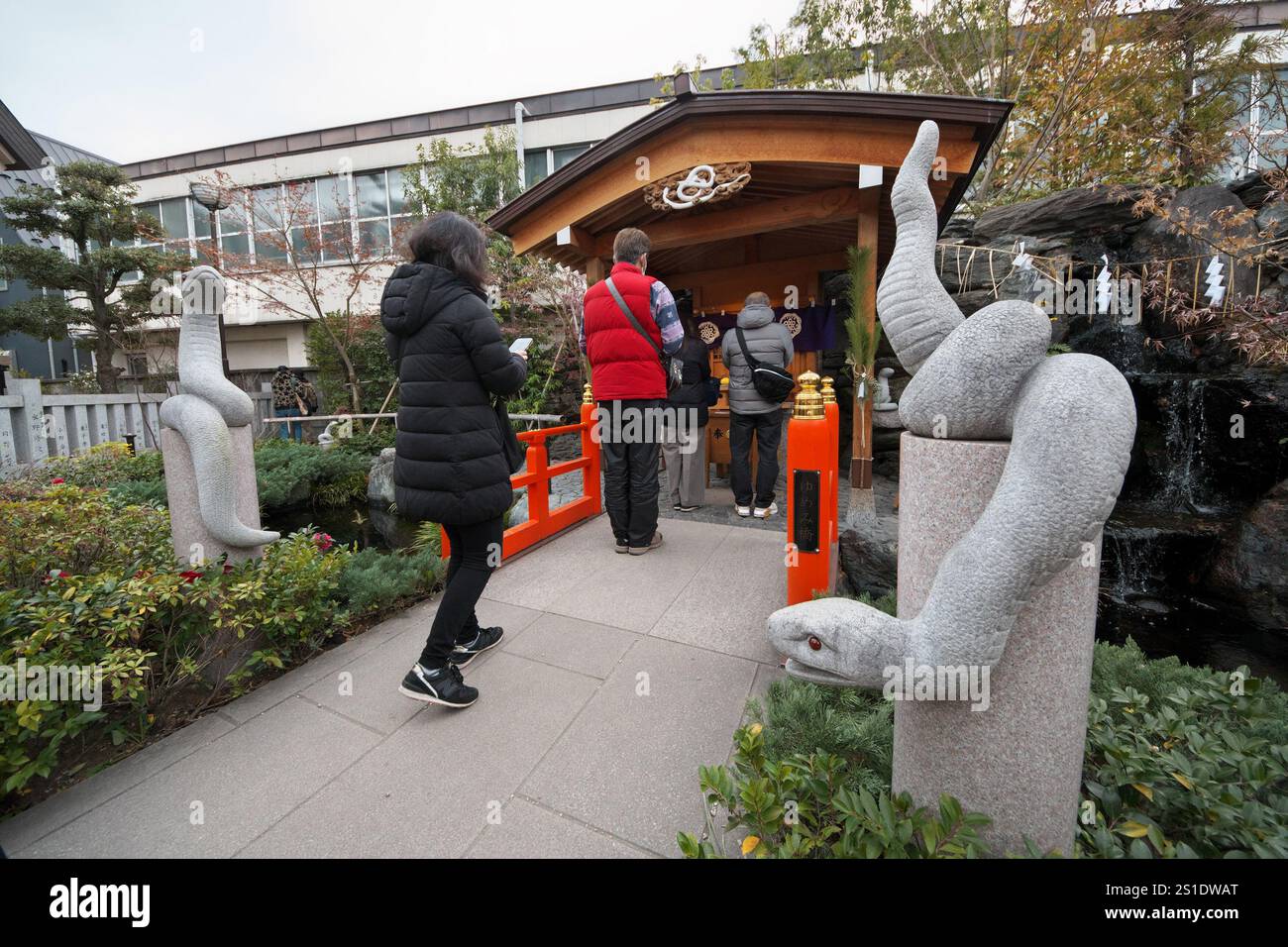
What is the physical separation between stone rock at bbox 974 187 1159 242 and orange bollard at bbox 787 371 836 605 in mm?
9240

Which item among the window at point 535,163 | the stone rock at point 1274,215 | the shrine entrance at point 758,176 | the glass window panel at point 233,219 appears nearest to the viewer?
the shrine entrance at point 758,176

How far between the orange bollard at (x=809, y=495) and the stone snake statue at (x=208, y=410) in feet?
9.67

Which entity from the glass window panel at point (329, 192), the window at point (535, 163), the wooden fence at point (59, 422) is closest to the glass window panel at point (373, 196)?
the glass window panel at point (329, 192)

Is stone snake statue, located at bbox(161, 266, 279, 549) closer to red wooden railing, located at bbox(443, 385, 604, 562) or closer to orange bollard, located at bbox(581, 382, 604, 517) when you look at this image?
red wooden railing, located at bbox(443, 385, 604, 562)

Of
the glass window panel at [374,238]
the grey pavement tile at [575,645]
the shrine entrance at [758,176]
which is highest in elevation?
the glass window panel at [374,238]

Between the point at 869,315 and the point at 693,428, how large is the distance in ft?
6.60

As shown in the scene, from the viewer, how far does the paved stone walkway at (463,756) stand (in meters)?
1.83

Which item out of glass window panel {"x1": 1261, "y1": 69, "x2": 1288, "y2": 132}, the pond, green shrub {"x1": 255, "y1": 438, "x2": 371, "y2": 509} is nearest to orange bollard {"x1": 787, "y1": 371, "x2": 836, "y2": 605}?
the pond

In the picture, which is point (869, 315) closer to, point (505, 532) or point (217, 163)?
point (505, 532)

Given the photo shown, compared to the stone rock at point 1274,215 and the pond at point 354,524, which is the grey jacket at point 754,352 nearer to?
the pond at point 354,524

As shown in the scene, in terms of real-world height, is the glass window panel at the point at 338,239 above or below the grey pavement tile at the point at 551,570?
above

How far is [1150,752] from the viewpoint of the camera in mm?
1771

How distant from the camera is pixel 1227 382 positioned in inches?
247

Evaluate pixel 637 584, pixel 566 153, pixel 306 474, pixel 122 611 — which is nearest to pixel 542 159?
pixel 566 153
